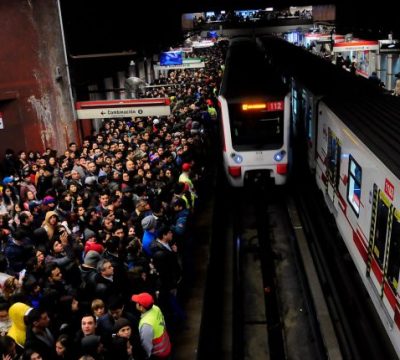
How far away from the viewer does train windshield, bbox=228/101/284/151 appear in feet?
41.8

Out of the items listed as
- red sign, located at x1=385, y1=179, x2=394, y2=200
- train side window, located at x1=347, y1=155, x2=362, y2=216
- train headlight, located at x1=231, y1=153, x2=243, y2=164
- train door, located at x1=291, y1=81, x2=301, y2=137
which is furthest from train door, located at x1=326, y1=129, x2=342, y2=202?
train door, located at x1=291, y1=81, x2=301, y2=137

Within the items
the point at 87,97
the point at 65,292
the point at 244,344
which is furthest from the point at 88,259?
the point at 87,97

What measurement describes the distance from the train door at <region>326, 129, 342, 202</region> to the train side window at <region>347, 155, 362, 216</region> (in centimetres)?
96

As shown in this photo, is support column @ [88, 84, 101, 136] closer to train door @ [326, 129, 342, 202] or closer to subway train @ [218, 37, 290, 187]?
subway train @ [218, 37, 290, 187]

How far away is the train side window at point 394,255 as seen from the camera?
625 centimetres

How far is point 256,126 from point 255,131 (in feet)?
0.41

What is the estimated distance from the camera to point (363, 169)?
794cm

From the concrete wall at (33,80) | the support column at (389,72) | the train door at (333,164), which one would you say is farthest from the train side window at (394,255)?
the support column at (389,72)

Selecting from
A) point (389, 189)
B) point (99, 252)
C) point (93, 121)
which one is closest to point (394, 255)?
point (389, 189)

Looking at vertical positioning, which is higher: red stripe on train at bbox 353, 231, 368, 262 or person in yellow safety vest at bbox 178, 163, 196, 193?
person in yellow safety vest at bbox 178, 163, 196, 193

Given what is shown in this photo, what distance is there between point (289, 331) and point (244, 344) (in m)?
0.78

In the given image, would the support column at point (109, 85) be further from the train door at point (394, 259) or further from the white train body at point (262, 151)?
the train door at point (394, 259)

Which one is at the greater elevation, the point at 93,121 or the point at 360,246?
the point at 360,246

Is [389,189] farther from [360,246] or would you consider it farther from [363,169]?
[360,246]
